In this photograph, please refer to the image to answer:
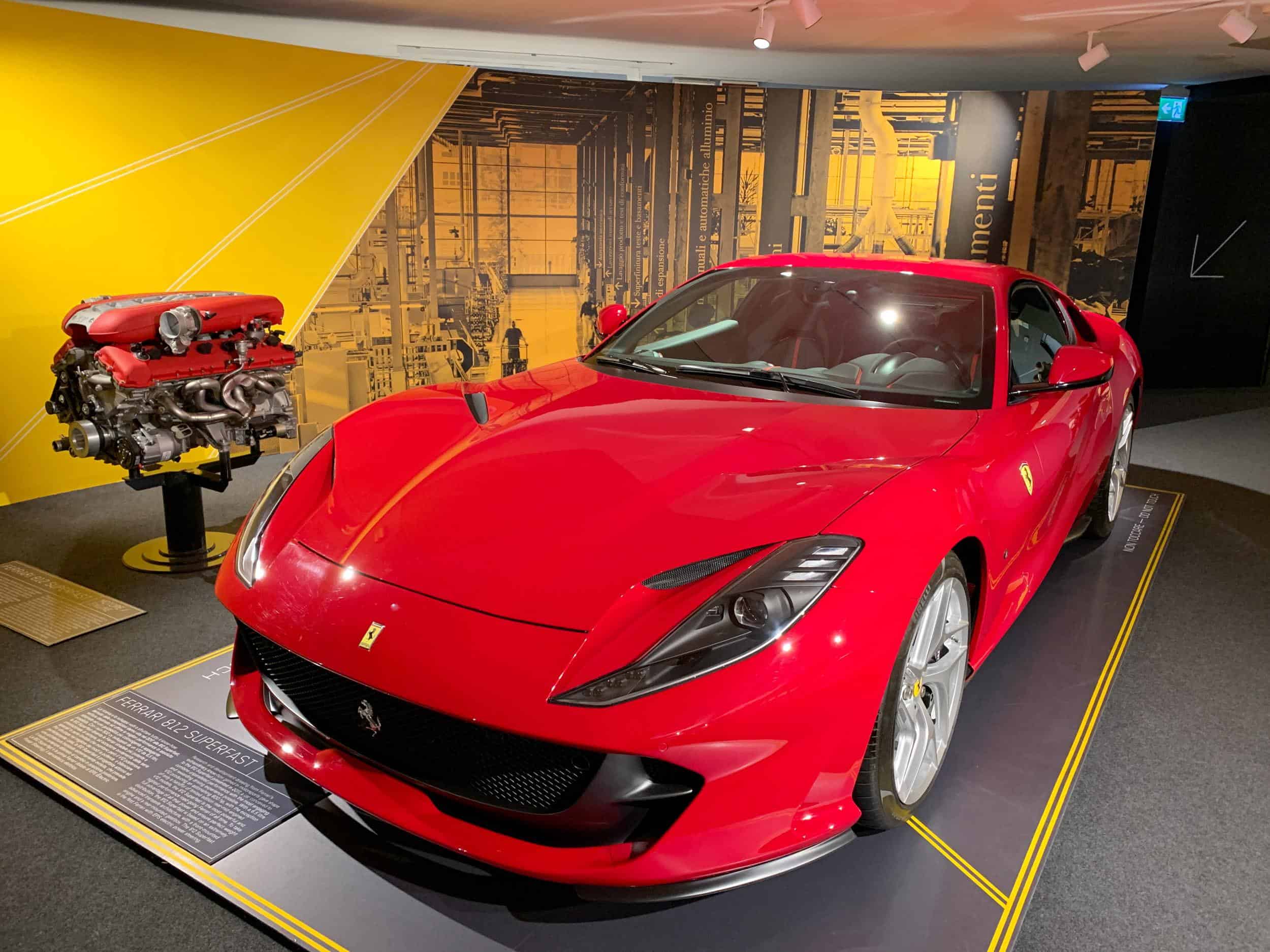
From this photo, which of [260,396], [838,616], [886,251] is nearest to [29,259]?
[260,396]

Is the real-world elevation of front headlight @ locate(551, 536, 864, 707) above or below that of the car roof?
below

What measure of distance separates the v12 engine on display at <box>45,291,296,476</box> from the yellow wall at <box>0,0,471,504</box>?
3.39 feet

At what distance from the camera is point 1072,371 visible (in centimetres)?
A: 249

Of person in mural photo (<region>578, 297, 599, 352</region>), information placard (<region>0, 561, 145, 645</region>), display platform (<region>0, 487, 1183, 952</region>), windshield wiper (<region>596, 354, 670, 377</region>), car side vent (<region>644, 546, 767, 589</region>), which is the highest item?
windshield wiper (<region>596, 354, 670, 377</region>)

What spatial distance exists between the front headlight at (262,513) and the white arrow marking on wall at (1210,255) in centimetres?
797

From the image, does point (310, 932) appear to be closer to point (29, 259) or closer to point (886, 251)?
point (29, 259)

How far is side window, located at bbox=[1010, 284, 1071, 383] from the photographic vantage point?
8.98 feet

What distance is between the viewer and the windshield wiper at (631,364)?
264 centimetres

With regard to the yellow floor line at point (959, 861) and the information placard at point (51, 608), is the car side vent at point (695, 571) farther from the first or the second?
the information placard at point (51, 608)

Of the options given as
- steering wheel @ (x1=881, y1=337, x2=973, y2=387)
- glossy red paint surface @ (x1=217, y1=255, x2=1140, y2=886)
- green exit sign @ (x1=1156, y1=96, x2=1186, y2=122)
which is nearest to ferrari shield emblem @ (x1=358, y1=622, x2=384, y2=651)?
glossy red paint surface @ (x1=217, y1=255, x2=1140, y2=886)

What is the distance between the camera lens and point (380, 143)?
5.35 metres

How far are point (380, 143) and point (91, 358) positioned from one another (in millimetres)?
2528

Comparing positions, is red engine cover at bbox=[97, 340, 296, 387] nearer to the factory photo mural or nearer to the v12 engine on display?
the v12 engine on display

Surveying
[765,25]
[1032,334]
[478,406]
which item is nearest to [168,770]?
[478,406]
